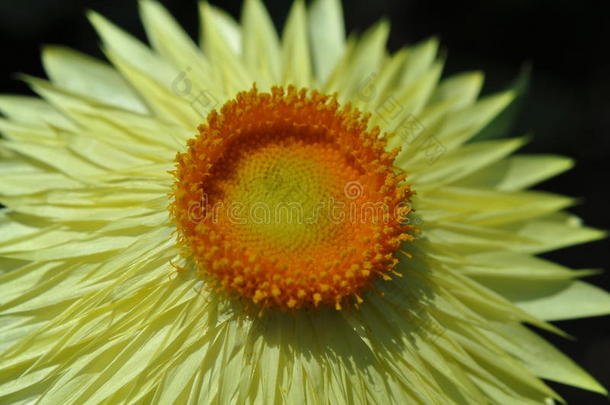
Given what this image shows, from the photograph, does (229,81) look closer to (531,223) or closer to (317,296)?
(317,296)

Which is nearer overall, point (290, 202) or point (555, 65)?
point (290, 202)

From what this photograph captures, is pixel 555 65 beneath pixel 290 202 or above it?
above

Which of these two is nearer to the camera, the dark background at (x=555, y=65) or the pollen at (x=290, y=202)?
the pollen at (x=290, y=202)

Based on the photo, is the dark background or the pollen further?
the dark background

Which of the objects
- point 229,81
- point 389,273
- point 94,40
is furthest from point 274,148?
point 94,40
